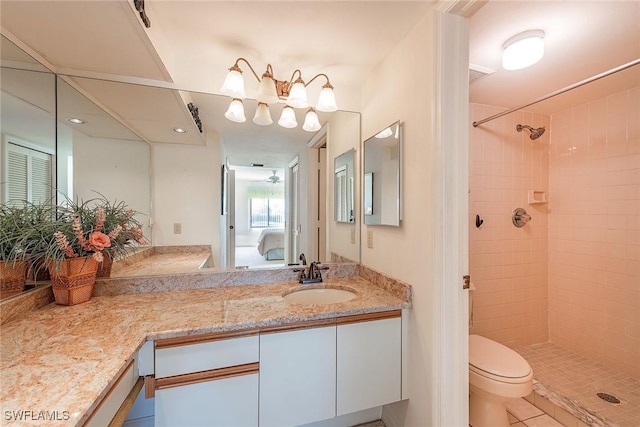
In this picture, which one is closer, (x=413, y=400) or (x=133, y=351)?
(x=133, y=351)

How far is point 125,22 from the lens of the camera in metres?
0.97

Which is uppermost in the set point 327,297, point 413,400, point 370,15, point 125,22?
point 370,15

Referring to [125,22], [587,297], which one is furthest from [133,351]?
[587,297]

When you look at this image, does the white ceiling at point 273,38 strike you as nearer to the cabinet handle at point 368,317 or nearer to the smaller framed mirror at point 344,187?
the smaller framed mirror at point 344,187

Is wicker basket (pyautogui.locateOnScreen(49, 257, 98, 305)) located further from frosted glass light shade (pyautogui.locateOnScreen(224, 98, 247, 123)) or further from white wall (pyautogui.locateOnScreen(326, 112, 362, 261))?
white wall (pyautogui.locateOnScreen(326, 112, 362, 261))

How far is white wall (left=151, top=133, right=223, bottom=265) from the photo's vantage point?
5.28 feet

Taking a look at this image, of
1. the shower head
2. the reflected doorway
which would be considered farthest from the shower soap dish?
the reflected doorway

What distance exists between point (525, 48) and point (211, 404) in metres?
2.18

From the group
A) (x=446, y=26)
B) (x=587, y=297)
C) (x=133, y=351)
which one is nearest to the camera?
(x=133, y=351)

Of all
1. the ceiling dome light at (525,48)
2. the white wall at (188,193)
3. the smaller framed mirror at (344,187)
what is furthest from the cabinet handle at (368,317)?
the ceiling dome light at (525,48)

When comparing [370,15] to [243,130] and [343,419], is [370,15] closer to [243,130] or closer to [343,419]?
[243,130]

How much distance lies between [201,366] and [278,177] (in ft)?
A: 4.39

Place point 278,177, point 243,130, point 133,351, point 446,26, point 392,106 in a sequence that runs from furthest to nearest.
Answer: point 278,177 → point 243,130 → point 392,106 → point 446,26 → point 133,351

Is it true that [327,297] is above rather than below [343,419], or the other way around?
above
